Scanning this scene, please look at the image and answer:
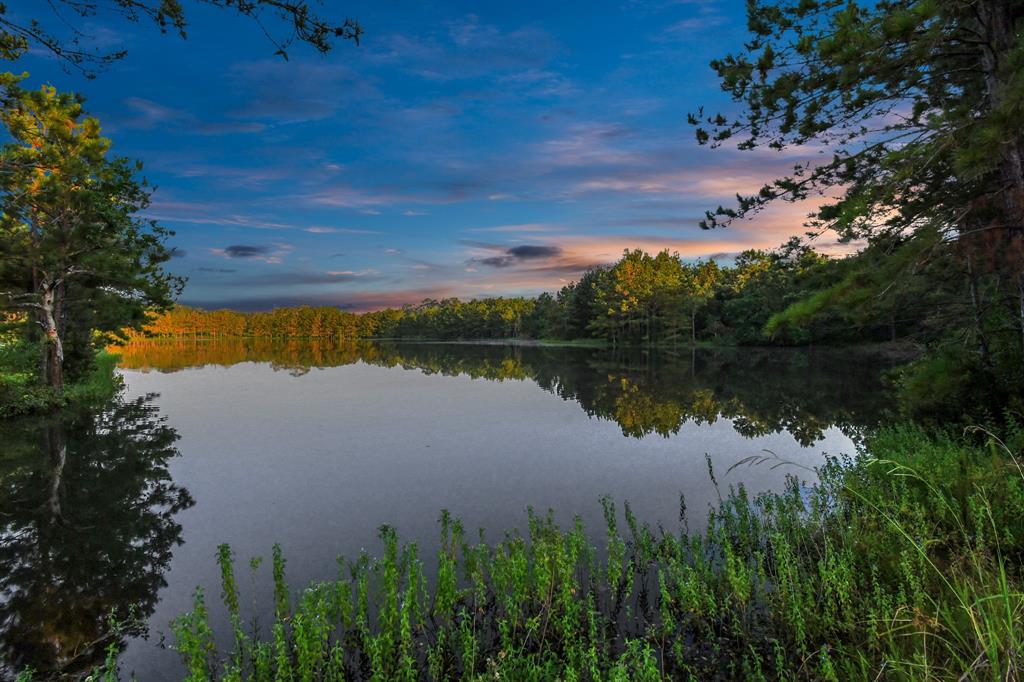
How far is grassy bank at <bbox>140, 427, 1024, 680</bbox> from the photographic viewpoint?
4.26 meters

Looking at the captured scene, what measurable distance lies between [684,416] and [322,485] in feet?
44.6

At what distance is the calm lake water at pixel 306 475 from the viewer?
6871mm

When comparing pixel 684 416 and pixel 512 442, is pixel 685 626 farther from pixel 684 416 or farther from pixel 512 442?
pixel 684 416

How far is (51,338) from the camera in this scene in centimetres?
2083

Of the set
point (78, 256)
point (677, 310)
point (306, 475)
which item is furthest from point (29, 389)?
point (677, 310)

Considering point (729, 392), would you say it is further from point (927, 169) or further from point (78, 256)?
point (78, 256)

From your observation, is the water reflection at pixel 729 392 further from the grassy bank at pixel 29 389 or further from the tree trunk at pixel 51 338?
the tree trunk at pixel 51 338

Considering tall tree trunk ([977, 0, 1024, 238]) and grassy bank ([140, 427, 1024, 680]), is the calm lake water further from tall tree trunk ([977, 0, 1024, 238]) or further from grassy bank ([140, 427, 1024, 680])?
tall tree trunk ([977, 0, 1024, 238])

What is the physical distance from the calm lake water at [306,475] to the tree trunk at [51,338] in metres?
3.04

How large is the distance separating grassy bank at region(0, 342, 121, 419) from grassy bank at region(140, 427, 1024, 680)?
1925 cm

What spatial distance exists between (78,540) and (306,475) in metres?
4.57

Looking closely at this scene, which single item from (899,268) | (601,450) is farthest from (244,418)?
(899,268)

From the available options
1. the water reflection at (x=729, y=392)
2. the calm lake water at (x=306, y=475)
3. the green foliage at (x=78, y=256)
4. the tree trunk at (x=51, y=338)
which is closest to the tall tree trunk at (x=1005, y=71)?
the calm lake water at (x=306, y=475)

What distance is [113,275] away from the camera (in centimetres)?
2180
